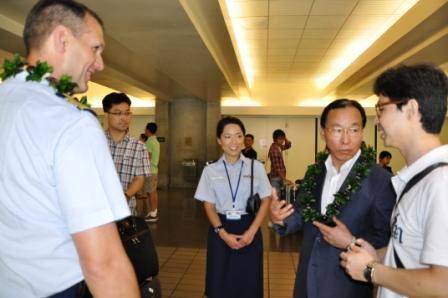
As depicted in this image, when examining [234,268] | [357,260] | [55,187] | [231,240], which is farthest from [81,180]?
[234,268]

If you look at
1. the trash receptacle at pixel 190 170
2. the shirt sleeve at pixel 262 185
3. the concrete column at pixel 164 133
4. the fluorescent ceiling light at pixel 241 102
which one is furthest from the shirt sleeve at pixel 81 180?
the fluorescent ceiling light at pixel 241 102

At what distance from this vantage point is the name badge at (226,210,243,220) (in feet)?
8.29

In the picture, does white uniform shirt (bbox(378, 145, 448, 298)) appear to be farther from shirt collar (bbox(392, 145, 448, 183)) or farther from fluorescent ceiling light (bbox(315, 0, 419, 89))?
fluorescent ceiling light (bbox(315, 0, 419, 89))

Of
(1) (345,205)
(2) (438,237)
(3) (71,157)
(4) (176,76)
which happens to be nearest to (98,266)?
(3) (71,157)

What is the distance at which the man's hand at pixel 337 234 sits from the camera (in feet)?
5.16

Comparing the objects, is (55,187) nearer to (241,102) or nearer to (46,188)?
(46,188)

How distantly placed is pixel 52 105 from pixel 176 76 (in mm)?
6736

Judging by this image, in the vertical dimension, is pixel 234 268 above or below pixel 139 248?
below

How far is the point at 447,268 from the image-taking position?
0.97 m

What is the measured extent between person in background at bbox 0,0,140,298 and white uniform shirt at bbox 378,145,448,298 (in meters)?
0.81

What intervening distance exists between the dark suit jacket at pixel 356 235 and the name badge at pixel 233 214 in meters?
0.81

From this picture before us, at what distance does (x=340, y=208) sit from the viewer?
1.73 meters

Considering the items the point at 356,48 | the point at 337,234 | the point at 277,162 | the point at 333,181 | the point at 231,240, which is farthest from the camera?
the point at 356,48

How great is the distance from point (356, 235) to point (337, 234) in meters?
0.16
